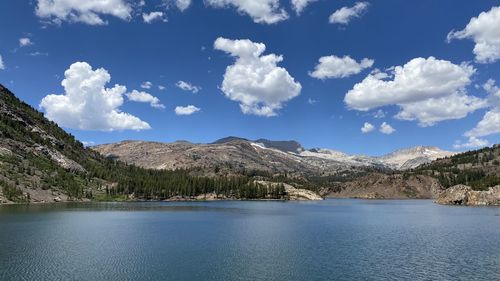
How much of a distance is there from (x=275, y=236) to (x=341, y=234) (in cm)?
1885

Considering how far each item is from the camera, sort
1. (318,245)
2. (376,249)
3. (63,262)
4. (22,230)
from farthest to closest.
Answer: (22,230) → (318,245) → (376,249) → (63,262)

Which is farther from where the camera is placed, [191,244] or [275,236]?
[275,236]

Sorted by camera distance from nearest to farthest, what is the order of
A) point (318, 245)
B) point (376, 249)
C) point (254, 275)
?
point (254, 275)
point (376, 249)
point (318, 245)

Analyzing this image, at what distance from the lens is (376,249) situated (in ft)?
309

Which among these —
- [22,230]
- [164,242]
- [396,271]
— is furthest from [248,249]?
[22,230]

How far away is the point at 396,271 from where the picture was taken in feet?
238

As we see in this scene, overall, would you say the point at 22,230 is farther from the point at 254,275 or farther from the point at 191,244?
the point at 254,275

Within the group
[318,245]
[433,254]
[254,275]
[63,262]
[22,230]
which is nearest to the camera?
[254,275]

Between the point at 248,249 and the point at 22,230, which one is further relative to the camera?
the point at 22,230

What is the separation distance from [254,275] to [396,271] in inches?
911

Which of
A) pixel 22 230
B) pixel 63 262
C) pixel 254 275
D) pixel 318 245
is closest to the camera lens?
pixel 254 275

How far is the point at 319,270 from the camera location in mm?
73500

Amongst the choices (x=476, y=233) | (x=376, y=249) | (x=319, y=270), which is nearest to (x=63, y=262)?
(x=319, y=270)

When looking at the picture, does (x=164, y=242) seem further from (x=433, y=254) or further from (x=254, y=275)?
(x=433, y=254)
